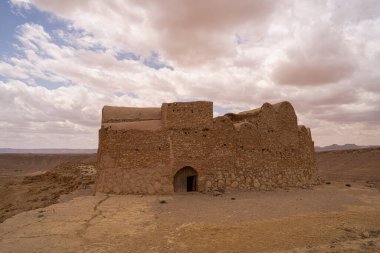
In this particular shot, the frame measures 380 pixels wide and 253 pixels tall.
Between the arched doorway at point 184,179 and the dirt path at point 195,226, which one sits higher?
the arched doorway at point 184,179

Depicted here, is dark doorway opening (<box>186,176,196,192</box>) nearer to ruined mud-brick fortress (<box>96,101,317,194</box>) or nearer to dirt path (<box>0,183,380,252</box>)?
ruined mud-brick fortress (<box>96,101,317,194</box>)

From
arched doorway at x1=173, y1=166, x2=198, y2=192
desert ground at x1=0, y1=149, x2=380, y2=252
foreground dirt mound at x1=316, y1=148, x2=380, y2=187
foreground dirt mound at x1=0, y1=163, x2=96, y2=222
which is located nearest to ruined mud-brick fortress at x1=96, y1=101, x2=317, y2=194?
arched doorway at x1=173, y1=166, x2=198, y2=192

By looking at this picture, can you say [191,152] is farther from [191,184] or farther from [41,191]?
[41,191]

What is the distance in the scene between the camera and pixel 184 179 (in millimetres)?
15703

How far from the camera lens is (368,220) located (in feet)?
33.8

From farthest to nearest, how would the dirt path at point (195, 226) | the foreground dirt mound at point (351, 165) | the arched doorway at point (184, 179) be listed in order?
the foreground dirt mound at point (351, 165) → the arched doorway at point (184, 179) → the dirt path at point (195, 226)

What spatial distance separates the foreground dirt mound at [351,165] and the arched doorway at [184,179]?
1575 cm

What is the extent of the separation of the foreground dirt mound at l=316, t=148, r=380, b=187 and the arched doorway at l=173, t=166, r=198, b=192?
51.7 feet

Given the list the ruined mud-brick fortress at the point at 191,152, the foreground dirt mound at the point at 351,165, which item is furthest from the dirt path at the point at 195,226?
the foreground dirt mound at the point at 351,165

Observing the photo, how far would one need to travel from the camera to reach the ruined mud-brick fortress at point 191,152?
582 inches

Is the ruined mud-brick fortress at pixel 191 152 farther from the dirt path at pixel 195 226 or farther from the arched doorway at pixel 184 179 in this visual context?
the dirt path at pixel 195 226

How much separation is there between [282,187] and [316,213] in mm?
5861

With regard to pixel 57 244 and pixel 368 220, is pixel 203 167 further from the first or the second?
pixel 57 244

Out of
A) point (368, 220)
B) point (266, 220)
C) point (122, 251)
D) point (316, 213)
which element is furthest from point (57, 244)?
point (368, 220)
